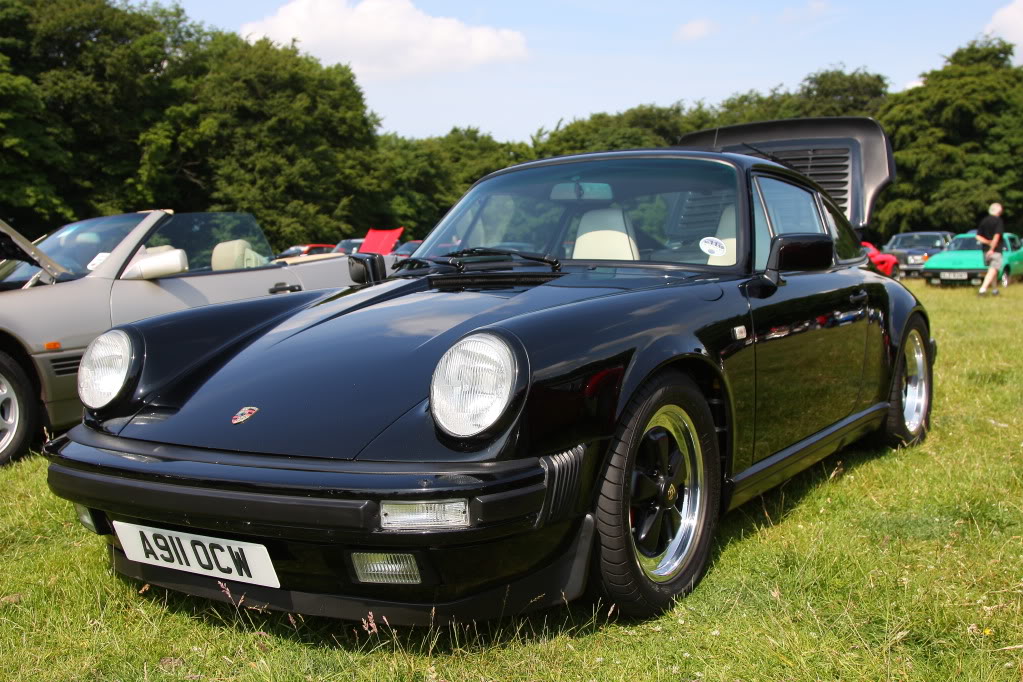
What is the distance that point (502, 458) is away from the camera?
6.90ft

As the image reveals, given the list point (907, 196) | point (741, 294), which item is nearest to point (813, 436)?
point (741, 294)

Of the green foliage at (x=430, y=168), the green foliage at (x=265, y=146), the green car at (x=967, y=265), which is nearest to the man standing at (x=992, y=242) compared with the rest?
the green car at (x=967, y=265)

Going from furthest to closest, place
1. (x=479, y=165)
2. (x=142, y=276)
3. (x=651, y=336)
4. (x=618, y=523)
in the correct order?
1. (x=479, y=165)
2. (x=142, y=276)
3. (x=651, y=336)
4. (x=618, y=523)

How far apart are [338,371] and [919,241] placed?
2607 cm

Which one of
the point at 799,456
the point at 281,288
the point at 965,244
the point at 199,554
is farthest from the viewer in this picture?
the point at 965,244

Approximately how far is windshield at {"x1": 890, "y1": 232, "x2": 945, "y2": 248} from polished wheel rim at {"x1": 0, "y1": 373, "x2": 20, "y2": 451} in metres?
24.8

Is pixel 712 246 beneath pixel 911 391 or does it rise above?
above

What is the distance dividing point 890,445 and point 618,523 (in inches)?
107

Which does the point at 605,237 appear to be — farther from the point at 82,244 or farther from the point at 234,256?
the point at 82,244

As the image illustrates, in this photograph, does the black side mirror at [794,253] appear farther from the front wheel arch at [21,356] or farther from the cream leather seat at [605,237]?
the front wheel arch at [21,356]

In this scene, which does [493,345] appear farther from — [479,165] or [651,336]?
[479,165]

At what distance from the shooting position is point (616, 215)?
11.3 ft

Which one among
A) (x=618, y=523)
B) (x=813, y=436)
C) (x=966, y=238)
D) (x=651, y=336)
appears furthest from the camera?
(x=966, y=238)

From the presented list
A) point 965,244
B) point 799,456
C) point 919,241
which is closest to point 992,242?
point 965,244
